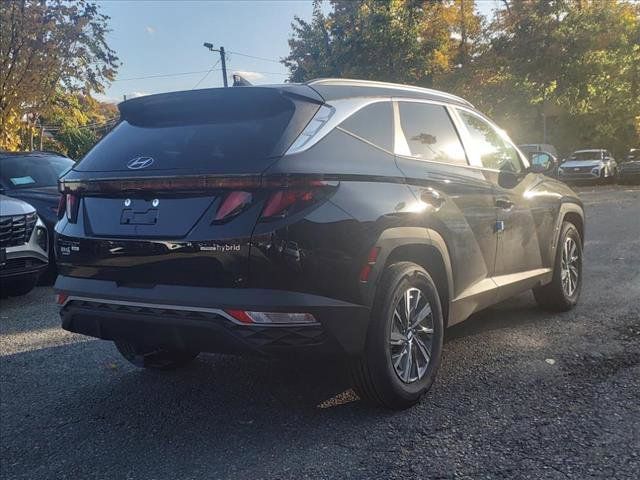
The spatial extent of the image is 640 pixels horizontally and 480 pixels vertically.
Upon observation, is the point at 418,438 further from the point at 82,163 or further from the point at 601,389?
the point at 82,163

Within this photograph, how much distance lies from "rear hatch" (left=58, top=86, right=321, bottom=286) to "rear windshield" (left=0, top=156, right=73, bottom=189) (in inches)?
203

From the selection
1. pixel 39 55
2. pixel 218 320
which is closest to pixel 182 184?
pixel 218 320

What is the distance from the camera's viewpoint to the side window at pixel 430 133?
3.79 metres

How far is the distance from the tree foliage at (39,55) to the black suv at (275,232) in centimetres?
1360

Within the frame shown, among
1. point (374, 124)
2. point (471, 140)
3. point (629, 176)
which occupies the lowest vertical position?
point (629, 176)

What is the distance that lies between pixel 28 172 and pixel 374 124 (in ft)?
20.7

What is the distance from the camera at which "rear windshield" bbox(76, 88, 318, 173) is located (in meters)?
2.96

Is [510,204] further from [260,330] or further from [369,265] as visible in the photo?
[260,330]

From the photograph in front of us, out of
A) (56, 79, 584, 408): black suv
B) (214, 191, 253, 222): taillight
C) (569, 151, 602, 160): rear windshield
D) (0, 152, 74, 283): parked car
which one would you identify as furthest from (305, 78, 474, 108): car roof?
(569, 151, 602, 160): rear windshield

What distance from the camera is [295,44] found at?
37031 millimetres

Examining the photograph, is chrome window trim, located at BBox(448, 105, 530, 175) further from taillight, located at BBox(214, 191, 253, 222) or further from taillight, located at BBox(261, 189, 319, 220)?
taillight, located at BBox(214, 191, 253, 222)

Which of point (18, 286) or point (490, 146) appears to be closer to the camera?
point (490, 146)

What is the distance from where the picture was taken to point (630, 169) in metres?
27.3

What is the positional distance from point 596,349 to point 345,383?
1855 millimetres
